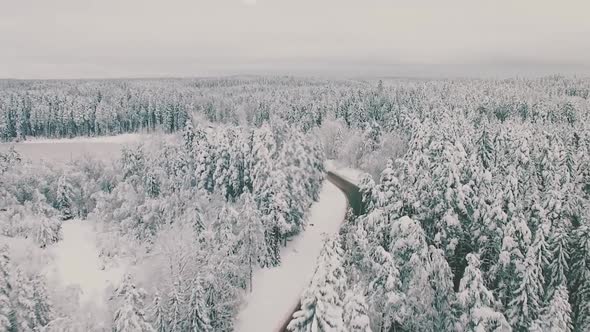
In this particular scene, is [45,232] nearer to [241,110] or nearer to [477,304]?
[477,304]

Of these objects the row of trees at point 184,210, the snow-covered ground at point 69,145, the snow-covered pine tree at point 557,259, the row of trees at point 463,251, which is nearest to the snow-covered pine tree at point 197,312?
the row of trees at point 184,210

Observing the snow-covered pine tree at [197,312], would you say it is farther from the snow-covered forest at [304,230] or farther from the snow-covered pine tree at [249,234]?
the snow-covered pine tree at [249,234]

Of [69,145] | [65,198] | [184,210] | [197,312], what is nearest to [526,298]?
[197,312]

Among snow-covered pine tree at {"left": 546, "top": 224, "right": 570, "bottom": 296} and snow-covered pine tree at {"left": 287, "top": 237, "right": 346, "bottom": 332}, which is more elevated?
snow-covered pine tree at {"left": 287, "top": 237, "right": 346, "bottom": 332}

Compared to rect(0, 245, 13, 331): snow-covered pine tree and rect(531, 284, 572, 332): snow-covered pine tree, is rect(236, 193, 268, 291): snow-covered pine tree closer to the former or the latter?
rect(0, 245, 13, 331): snow-covered pine tree

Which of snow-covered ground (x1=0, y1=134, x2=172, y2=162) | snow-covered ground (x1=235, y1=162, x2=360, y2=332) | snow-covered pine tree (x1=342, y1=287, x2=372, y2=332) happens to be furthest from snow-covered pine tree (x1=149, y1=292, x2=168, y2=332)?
snow-covered ground (x1=0, y1=134, x2=172, y2=162)

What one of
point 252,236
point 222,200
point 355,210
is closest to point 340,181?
point 355,210

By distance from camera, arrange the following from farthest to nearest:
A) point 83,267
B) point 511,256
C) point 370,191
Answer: point 83,267, point 370,191, point 511,256
